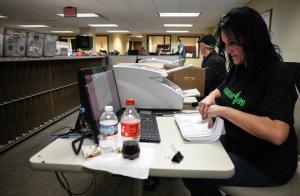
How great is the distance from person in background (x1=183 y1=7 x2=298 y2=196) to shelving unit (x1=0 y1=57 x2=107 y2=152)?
2.32m

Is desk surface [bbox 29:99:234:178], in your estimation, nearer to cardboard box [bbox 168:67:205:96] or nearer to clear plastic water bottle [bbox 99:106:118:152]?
clear plastic water bottle [bbox 99:106:118:152]

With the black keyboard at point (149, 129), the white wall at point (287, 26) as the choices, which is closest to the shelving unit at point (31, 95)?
the black keyboard at point (149, 129)

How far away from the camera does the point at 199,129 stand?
4.11ft

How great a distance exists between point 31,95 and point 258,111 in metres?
2.82

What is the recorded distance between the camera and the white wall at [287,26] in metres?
3.51

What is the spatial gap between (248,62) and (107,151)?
75 centimetres

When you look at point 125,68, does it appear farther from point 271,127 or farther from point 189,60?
point 189,60

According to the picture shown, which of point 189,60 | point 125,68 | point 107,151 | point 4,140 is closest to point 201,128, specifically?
point 107,151

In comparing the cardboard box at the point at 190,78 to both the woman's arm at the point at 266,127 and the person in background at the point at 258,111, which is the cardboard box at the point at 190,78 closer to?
the person in background at the point at 258,111

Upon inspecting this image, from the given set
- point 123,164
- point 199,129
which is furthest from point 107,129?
point 199,129

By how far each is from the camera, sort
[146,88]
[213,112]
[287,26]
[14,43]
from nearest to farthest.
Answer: [213,112]
[146,88]
[14,43]
[287,26]

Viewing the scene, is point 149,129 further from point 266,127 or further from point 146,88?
point 266,127

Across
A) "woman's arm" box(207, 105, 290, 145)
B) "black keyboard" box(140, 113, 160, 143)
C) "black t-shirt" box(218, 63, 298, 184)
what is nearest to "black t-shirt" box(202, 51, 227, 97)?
"black keyboard" box(140, 113, 160, 143)

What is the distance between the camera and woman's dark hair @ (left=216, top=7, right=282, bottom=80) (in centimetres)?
105
